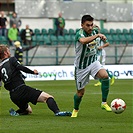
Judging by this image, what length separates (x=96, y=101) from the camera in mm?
16109

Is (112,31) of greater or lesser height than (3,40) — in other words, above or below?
above

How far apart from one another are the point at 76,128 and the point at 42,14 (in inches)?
1092

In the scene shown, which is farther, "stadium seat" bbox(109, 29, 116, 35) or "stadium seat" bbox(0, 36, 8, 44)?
"stadium seat" bbox(109, 29, 116, 35)

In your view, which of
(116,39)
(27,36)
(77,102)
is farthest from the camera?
(116,39)

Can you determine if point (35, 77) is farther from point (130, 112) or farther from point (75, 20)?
point (130, 112)

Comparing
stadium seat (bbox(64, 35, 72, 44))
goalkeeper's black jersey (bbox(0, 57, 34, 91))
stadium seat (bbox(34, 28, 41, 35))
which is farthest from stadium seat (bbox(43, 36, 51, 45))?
goalkeeper's black jersey (bbox(0, 57, 34, 91))

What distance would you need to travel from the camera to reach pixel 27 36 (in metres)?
32.4

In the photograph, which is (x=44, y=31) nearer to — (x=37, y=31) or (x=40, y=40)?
(x=37, y=31)

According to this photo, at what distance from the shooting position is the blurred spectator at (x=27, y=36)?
1257 inches

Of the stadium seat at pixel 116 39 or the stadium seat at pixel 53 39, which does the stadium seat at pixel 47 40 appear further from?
the stadium seat at pixel 116 39

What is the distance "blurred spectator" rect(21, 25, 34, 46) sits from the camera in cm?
3194

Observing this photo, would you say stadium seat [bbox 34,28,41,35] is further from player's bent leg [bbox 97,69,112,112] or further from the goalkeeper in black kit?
the goalkeeper in black kit

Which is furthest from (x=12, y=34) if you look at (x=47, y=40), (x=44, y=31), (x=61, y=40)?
(x=61, y=40)

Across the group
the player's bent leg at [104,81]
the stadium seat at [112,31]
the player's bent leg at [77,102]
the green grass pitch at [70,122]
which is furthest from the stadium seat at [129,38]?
the player's bent leg at [77,102]
